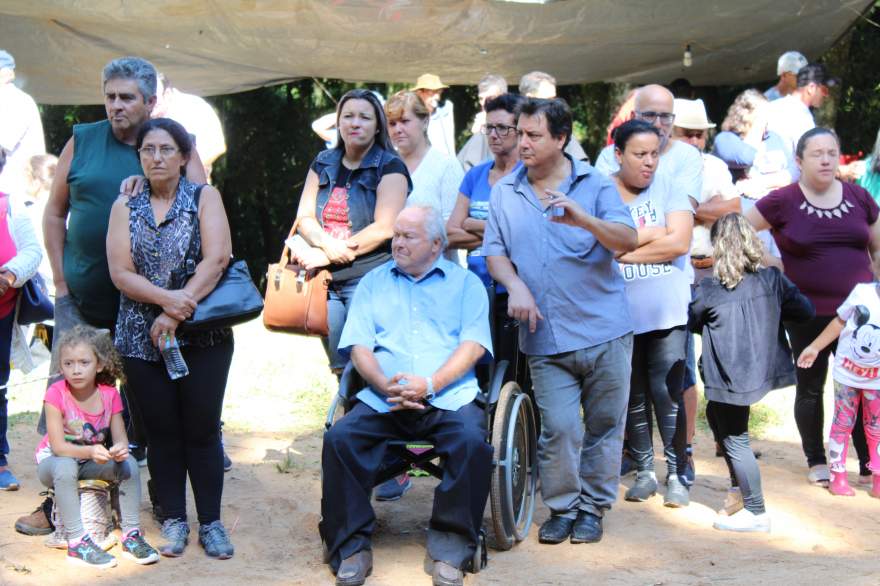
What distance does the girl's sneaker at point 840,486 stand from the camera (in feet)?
19.1

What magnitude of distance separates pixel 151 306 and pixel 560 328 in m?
1.65

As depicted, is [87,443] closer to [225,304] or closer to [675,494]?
[225,304]

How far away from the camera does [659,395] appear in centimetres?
552

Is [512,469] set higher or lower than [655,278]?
lower

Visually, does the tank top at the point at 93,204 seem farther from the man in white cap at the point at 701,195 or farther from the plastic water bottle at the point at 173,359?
the man in white cap at the point at 701,195

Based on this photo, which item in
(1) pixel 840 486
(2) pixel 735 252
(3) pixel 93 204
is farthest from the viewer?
(1) pixel 840 486

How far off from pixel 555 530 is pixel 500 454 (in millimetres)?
514

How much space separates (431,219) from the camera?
4.88m

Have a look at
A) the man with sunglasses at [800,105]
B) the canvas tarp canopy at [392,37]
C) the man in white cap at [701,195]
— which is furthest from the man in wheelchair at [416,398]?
the man with sunglasses at [800,105]

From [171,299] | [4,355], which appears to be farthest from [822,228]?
[4,355]

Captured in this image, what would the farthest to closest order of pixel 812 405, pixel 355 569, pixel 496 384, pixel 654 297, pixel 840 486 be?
pixel 812 405 < pixel 840 486 < pixel 654 297 < pixel 496 384 < pixel 355 569

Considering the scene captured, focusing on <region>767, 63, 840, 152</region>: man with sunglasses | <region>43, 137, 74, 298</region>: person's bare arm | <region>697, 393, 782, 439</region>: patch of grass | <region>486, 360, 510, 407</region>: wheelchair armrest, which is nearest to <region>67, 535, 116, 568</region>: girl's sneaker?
<region>43, 137, 74, 298</region>: person's bare arm

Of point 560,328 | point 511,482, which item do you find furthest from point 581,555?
point 560,328

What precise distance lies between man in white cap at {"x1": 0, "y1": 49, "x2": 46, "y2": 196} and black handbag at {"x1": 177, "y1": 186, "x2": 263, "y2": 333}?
4.06 meters
